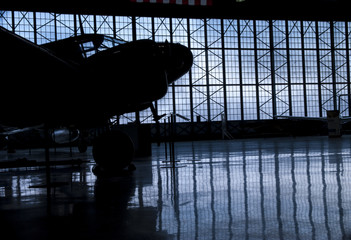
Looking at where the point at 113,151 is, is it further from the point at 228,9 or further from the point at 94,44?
the point at 228,9

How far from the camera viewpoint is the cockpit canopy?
813cm

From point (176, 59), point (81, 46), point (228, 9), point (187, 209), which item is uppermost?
point (228, 9)

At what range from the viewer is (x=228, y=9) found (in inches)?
1666

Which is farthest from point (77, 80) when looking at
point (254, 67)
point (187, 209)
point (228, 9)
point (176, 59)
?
point (254, 67)

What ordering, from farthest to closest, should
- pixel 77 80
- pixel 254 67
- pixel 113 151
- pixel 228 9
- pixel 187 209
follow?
pixel 254 67 → pixel 228 9 → pixel 113 151 → pixel 77 80 → pixel 187 209

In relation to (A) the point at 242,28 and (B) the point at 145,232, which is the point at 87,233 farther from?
(A) the point at 242,28

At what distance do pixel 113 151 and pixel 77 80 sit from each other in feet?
8.81

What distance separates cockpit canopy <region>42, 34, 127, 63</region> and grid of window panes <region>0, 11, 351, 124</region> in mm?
32608

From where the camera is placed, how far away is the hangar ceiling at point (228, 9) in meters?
37.6

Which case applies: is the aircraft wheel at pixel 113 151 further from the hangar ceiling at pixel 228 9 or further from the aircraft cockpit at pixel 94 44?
the hangar ceiling at pixel 228 9

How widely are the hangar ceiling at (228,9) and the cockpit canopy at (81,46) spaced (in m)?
30.4

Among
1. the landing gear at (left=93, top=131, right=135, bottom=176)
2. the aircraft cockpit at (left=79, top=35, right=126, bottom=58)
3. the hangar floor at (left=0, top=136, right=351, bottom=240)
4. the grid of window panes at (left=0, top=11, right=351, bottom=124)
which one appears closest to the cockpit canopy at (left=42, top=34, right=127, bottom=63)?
the aircraft cockpit at (left=79, top=35, right=126, bottom=58)

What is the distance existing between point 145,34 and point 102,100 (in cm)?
3537

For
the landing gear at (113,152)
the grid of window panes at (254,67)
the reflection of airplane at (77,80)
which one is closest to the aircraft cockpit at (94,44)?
the reflection of airplane at (77,80)
